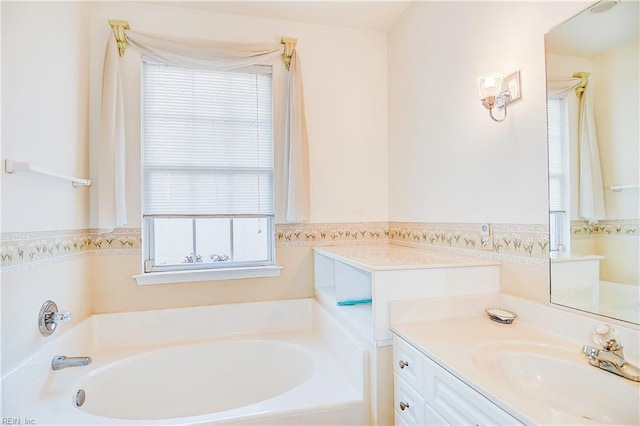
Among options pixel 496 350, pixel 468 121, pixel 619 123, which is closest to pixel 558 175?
pixel 619 123

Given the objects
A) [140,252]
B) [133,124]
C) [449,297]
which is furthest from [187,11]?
[449,297]

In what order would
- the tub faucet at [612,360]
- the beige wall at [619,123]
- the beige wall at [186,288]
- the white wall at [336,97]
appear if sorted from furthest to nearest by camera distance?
the white wall at [336,97], the beige wall at [186,288], the beige wall at [619,123], the tub faucet at [612,360]

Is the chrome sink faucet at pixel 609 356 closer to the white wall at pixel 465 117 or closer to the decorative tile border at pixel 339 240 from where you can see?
the decorative tile border at pixel 339 240

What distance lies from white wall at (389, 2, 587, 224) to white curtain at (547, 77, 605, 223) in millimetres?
135

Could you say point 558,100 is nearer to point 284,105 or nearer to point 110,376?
point 284,105

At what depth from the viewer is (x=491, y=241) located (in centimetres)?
167

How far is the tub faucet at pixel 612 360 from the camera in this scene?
95cm

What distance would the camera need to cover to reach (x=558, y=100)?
1335mm

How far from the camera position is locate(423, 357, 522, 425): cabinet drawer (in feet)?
2.97

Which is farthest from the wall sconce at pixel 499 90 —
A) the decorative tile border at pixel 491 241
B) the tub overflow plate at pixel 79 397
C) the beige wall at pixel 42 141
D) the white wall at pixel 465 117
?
the tub overflow plate at pixel 79 397

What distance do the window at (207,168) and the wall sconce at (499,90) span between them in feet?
4.80

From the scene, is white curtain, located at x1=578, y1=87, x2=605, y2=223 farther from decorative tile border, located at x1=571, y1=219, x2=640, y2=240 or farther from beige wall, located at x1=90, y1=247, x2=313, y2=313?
beige wall, located at x1=90, y1=247, x2=313, y2=313

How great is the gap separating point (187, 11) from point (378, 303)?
2348 millimetres

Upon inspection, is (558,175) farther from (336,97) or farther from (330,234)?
(336,97)
